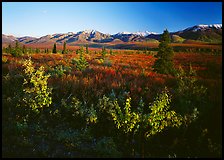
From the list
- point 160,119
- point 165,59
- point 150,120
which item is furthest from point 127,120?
point 165,59

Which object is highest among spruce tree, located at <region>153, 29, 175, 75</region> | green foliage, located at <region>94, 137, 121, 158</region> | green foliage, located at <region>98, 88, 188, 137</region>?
spruce tree, located at <region>153, 29, 175, 75</region>

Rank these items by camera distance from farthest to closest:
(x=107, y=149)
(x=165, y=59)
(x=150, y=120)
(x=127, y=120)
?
(x=165, y=59)
(x=127, y=120)
(x=150, y=120)
(x=107, y=149)

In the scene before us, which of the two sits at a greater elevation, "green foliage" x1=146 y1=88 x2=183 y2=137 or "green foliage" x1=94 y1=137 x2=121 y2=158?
"green foliage" x1=146 y1=88 x2=183 y2=137

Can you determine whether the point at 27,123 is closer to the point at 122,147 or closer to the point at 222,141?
the point at 122,147

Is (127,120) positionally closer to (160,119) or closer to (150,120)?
(150,120)

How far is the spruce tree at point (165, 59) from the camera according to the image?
50.2ft

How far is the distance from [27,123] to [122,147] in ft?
11.0

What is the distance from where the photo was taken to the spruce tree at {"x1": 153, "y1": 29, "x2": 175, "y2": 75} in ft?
50.2

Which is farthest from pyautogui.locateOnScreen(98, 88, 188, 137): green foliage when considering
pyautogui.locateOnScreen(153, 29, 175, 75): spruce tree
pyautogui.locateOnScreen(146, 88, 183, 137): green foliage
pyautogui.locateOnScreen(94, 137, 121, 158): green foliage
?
pyautogui.locateOnScreen(153, 29, 175, 75): spruce tree

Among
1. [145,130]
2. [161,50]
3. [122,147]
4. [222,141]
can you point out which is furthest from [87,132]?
[161,50]

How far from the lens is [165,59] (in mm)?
15797

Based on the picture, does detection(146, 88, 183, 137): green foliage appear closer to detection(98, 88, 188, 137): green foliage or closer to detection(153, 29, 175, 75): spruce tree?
detection(98, 88, 188, 137): green foliage

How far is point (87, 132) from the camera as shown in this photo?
600 centimetres

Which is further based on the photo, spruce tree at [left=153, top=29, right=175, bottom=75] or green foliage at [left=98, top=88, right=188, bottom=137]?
spruce tree at [left=153, top=29, right=175, bottom=75]
